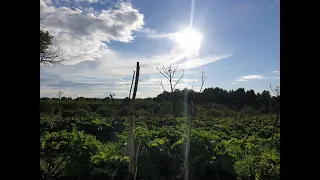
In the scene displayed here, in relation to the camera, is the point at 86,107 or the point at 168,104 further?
the point at 86,107

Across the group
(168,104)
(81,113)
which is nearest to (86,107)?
(81,113)

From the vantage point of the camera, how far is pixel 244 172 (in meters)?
2.04

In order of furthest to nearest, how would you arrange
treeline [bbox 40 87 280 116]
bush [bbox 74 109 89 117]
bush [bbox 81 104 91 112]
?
bush [bbox 81 104 91 112]
bush [bbox 74 109 89 117]
treeline [bbox 40 87 280 116]

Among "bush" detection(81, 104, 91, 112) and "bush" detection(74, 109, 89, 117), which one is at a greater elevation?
"bush" detection(81, 104, 91, 112)

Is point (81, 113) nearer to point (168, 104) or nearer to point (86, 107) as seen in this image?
point (86, 107)

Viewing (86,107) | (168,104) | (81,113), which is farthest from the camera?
(86,107)

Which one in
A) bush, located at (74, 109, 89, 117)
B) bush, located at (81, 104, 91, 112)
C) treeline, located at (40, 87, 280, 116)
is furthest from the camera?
bush, located at (81, 104, 91, 112)

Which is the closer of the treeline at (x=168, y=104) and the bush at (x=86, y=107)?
the treeline at (x=168, y=104)

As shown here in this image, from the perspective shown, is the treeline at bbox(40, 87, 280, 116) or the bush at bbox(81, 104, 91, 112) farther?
the bush at bbox(81, 104, 91, 112)

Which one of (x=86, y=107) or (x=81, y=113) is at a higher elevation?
(x=86, y=107)

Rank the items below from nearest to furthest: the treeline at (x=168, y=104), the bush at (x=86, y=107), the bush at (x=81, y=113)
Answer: the treeline at (x=168, y=104), the bush at (x=81, y=113), the bush at (x=86, y=107)

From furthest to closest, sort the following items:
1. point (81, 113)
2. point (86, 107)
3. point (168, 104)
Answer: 1. point (86, 107)
2. point (81, 113)
3. point (168, 104)
